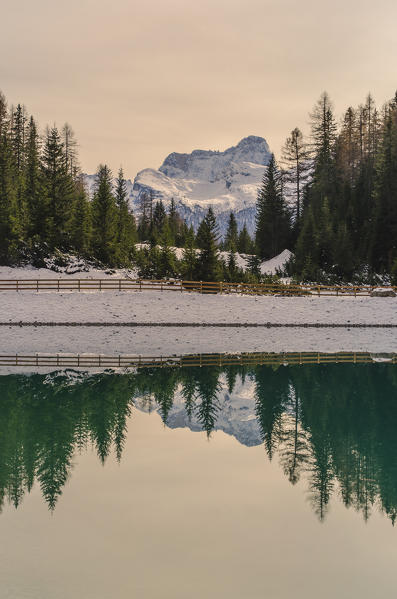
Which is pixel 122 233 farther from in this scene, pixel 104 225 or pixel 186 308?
pixel 186 308

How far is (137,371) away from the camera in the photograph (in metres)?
24.4

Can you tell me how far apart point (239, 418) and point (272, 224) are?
72345 millimetres

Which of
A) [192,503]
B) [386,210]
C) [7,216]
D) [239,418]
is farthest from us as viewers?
[386,210]

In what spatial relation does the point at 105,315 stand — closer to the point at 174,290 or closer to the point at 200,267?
the point at 174,290

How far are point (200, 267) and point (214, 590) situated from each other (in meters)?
47.0

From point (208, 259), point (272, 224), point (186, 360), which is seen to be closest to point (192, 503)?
point (186, 360)

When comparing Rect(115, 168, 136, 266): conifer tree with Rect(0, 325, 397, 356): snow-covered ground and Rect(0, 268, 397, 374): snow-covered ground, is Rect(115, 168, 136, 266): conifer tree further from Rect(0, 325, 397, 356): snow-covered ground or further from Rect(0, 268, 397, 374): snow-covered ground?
Rect(0, 325, 397, 356): snow-covered ground

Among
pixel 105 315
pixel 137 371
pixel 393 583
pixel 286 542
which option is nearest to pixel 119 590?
pixel 286 542

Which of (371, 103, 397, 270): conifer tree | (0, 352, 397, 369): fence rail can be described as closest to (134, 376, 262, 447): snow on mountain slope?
(0, 352, 397, 369): fence rail

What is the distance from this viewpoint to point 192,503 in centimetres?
1005

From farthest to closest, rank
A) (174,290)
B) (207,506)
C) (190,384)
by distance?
(174,290), (190,384), (207,506)

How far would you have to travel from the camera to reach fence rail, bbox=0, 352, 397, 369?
26.3 m

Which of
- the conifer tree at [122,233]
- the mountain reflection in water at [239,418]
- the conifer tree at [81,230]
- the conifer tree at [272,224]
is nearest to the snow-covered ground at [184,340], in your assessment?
the mountain reflection in water at [239,418]

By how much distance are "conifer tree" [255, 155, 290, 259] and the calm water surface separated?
225ft
